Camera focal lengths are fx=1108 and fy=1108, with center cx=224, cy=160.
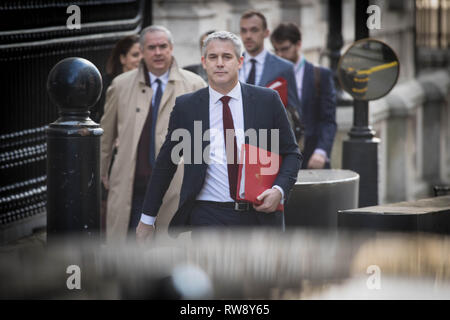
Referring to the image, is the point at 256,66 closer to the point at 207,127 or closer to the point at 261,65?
the point at 261,65

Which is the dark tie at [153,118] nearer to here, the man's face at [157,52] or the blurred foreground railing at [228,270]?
the man's face at [157,52]

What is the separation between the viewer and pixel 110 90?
7.61 metres

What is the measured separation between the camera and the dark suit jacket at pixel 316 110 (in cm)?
922

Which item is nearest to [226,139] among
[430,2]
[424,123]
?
[424,123]

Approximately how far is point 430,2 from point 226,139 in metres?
18.1

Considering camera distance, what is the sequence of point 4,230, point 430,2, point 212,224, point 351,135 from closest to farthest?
1. point 212,224
2. point 4,230
3. point 351,135
4. point 430,2

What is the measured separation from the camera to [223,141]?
18.0ft

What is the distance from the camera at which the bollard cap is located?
5.30 meters

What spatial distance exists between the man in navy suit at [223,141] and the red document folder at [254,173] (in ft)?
0.11

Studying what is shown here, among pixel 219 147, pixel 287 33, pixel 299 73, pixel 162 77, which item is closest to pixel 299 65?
pixel 299 73

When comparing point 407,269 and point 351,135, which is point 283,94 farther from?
point 407,269

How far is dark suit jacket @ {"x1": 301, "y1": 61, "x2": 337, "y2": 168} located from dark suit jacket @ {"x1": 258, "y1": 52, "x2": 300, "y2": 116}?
3.44ft

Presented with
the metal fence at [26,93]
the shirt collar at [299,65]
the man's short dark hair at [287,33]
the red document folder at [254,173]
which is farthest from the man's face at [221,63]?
the man's short dark hair at [287,33]

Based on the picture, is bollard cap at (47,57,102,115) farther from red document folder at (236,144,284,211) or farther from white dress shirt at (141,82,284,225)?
red document folder at (236,144,284,211)
